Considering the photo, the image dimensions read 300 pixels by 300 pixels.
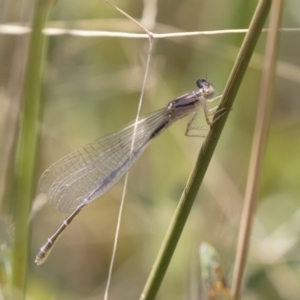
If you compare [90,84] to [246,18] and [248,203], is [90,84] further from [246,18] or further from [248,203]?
[248,203]

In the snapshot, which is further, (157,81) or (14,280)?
(157,81)

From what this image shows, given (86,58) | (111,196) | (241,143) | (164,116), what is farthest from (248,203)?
(86,58)

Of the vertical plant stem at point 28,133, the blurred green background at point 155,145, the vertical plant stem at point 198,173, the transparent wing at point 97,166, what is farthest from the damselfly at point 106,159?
the vertical plant stem at point 198,173

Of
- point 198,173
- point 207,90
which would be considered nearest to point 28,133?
point 198,173

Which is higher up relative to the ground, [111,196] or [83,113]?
[83,113]

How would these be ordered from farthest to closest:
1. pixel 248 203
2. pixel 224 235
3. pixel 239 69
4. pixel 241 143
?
1. pixel 241 143
2. pixel 224 235
3. pixel 248 203
4. pixel 239 69

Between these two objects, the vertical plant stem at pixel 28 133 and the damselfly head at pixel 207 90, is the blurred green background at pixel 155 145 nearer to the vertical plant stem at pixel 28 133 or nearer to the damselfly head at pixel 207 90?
the damselfly head at pixel 207 90
